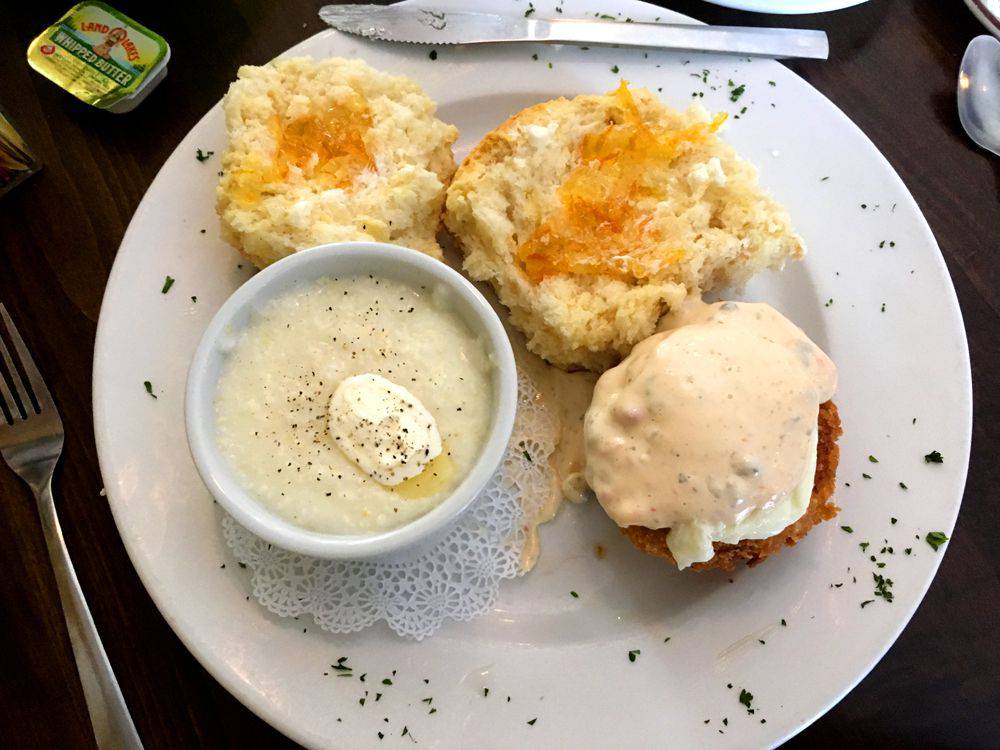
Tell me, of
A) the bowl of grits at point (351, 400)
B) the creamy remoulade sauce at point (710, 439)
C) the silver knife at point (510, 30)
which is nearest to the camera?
the bowl of grits at point (351, 400)

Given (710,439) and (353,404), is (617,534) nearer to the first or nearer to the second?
(710,439)

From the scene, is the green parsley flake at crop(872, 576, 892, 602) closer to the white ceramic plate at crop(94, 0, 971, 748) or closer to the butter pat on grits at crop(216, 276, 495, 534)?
the white ceramic plate at crop(94, 0, 971, 748)

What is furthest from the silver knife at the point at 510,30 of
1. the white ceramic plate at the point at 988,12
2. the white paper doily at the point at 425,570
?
the white paper doily at the point at 425,570

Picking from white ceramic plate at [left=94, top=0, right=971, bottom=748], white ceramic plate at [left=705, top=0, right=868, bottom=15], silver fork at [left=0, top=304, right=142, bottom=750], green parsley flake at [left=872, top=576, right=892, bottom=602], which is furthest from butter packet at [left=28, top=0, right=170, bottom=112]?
green parsley flake at [left=872, top=576, right=892, bottom=602]

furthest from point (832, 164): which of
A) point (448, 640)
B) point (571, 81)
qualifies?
point (448, 640)

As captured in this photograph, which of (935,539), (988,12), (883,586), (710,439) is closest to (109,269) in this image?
(710,439)

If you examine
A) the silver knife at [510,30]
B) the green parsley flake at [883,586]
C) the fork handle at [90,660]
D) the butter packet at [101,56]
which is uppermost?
the silver knife at [510,30]

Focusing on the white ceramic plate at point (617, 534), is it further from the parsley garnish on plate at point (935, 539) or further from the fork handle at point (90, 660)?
the fork handle at point (90, 660)

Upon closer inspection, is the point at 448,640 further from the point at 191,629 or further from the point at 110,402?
the point at 110,402
